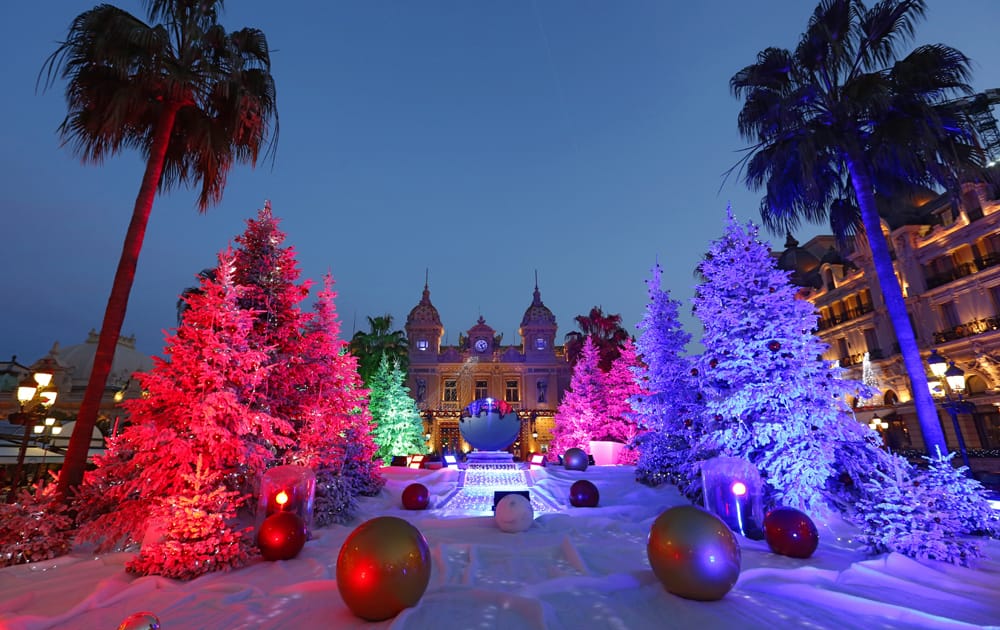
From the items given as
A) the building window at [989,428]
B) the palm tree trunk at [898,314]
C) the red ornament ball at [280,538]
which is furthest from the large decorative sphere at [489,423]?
the building window at [989,428]

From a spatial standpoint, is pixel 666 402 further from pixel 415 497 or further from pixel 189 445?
pixel 189 445

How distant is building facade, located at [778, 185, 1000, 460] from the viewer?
21000 millimetres

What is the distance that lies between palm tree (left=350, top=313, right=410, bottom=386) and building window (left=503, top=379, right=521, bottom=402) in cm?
1023

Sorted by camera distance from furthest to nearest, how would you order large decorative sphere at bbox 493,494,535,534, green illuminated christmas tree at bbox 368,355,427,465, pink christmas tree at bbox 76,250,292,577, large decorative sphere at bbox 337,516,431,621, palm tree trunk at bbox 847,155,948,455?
green illuminated christmas tree at bbox 368,355,427,465 → palm tree trunk at bbox 847,155,948,455 → large decorative sphere at bbox 493,494,535,534 → pink christmas tree at bbox 76,250,292,577 → large decorative sphere at bbox 337,516,431,621

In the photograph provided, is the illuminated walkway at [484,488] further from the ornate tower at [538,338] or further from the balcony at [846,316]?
the balcony at [846,316]

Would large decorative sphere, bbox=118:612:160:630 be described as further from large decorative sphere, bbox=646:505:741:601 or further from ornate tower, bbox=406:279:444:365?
ornate tower, bbox=406:279:444:365

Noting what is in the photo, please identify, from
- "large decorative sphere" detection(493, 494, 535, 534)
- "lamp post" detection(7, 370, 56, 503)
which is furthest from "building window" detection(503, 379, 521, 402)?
"lamp post" detection(7, 370, 56, 503)

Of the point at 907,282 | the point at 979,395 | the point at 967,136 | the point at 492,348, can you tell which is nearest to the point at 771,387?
the point at 967,136

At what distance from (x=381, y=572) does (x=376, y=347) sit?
2538 cm

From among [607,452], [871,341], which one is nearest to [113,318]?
[607,452]

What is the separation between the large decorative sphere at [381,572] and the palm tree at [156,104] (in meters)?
6.46

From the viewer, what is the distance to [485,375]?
3684cm

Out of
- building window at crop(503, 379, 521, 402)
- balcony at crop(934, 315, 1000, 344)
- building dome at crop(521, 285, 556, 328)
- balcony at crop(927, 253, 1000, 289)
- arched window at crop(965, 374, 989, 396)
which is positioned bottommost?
arched window at crop(965, 374, 989, 396)

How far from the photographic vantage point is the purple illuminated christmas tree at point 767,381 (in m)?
8.30
